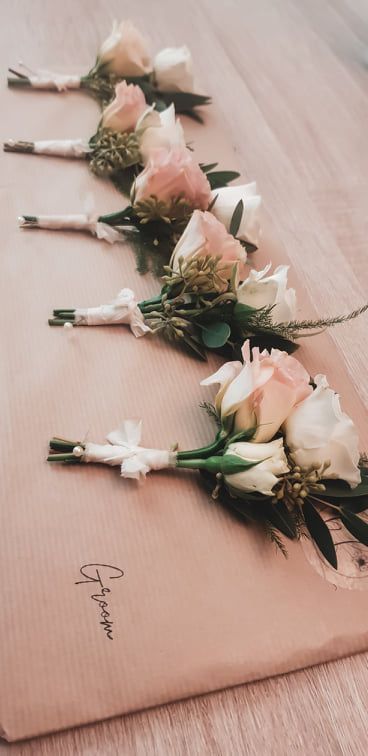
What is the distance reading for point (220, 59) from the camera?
1208mm

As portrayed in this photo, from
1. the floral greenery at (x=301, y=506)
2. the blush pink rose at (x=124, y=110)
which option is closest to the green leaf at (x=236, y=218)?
the blush pink rose at (x=124, y=110)

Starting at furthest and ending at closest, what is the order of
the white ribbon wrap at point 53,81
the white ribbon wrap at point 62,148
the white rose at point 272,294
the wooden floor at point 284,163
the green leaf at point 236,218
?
1. the white ribbon wrap at point 53,81
2. the white ribbon wrap at point 62,148
3. the green leaf at point 236,218
4. the white rose at point 272,294
5. the wooden floor at point 284,163

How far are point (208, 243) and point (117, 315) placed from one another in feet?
0.41

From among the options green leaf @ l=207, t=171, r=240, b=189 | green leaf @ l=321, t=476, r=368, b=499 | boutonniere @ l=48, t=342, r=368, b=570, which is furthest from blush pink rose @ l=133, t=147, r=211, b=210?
green leaf @ l=321, t=476, r=368, b=499

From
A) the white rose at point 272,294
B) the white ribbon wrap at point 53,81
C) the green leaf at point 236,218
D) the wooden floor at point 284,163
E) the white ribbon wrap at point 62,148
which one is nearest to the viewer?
the wooden floor at point 284,163

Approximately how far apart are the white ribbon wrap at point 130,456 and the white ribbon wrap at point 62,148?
0.48 m

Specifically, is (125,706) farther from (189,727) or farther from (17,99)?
(17,99)

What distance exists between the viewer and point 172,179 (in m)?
0.72

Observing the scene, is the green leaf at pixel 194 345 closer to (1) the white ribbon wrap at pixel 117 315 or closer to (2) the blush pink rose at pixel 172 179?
(1) the white ribbon wrap at pixel 117 315

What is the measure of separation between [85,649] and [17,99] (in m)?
0.80

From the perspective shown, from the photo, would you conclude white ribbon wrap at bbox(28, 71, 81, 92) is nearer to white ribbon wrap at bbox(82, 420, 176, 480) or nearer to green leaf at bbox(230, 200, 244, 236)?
green leaf at bbox(230, 200, 244, 236)

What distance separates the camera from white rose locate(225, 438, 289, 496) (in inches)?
20.4

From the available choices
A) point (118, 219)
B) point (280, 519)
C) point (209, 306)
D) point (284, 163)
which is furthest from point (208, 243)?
point (284, 163)

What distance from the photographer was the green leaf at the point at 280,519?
0.56 m
